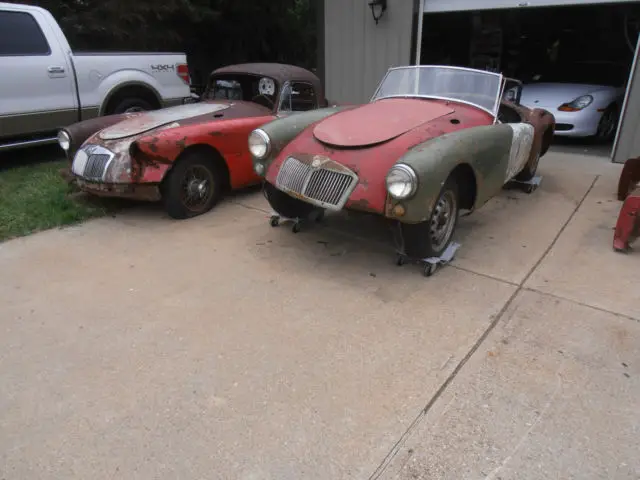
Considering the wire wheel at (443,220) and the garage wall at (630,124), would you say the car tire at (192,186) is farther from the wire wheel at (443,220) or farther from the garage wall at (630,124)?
the garage wall at (630,124)

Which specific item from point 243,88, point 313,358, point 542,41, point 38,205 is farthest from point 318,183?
A: point 542,41

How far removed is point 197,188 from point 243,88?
5.35 ft

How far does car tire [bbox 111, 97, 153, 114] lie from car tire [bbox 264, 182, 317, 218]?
3.94 meters

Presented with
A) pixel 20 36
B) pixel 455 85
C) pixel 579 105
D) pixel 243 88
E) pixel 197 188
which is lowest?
pixel 197 188

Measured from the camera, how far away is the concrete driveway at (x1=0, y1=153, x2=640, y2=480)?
215 centimetres

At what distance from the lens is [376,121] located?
411 centimetres

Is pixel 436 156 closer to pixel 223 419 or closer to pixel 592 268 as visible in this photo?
pixel 592 268

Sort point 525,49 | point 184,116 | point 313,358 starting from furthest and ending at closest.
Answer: point 525,49 < point 184,116 < point 313,358

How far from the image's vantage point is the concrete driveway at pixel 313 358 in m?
2.15

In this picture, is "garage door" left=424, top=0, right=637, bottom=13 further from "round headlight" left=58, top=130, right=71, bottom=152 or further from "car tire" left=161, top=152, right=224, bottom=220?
"round headlight" left=58, top=130, right=71, bottom=152

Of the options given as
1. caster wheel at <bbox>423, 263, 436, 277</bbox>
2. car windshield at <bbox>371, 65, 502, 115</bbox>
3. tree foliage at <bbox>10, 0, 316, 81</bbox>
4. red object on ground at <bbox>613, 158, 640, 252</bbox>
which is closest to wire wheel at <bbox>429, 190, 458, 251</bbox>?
caster wheel at <bbox>423, 263, 436, 277</bbox>

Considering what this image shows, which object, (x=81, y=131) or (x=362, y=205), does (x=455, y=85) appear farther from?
(x=81, y=131)

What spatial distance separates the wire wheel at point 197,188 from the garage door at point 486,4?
5660 mm

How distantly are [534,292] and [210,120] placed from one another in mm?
3622
